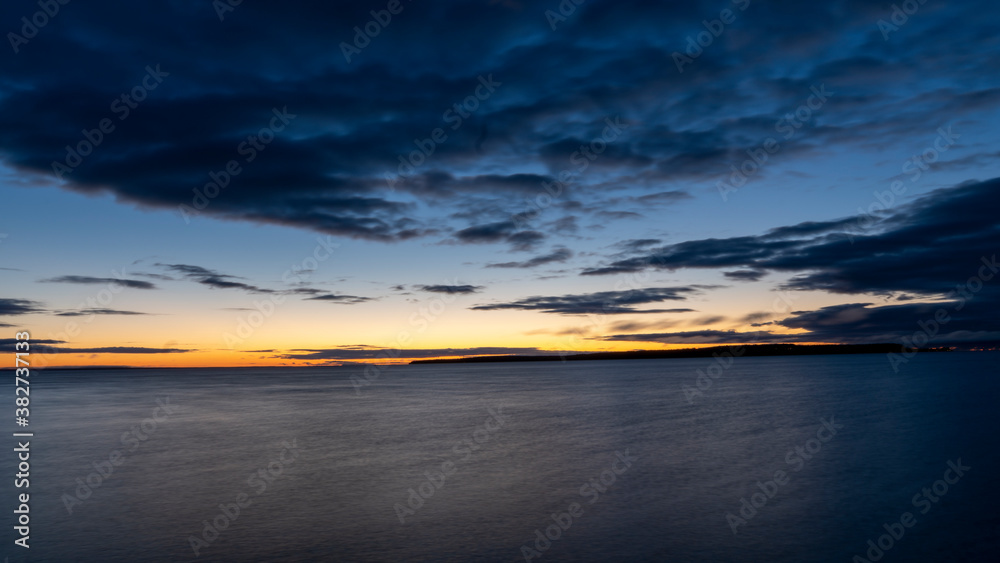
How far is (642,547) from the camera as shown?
16.0m

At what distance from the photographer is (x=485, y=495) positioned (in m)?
21.8

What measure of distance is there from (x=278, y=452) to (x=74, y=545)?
14268 millimetres

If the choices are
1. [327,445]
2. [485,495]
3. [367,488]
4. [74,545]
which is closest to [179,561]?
[74,545]

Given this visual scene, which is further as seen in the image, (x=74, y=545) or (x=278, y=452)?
(x=278, y=452)

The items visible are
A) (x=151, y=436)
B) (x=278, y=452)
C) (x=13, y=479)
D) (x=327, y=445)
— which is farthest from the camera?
(x=151, y=436)

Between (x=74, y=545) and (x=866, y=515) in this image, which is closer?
(x=74, y=545)

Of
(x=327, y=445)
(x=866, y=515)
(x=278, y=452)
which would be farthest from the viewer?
(x=327, y=445)

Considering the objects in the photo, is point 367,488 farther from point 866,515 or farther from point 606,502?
point 866,515

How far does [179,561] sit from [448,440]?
67.8 ft

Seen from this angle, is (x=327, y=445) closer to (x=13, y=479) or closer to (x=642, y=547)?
(x=13, y=479)

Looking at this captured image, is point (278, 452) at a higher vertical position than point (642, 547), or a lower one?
higher

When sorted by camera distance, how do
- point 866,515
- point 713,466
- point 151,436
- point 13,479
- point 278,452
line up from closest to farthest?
point 866,515, point 13,479, point 713,466, point 278,452, point 151,436

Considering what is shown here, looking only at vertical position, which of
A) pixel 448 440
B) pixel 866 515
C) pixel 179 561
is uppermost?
pixel 448 440

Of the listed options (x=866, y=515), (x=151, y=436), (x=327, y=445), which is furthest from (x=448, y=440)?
(x=866, y=515)
